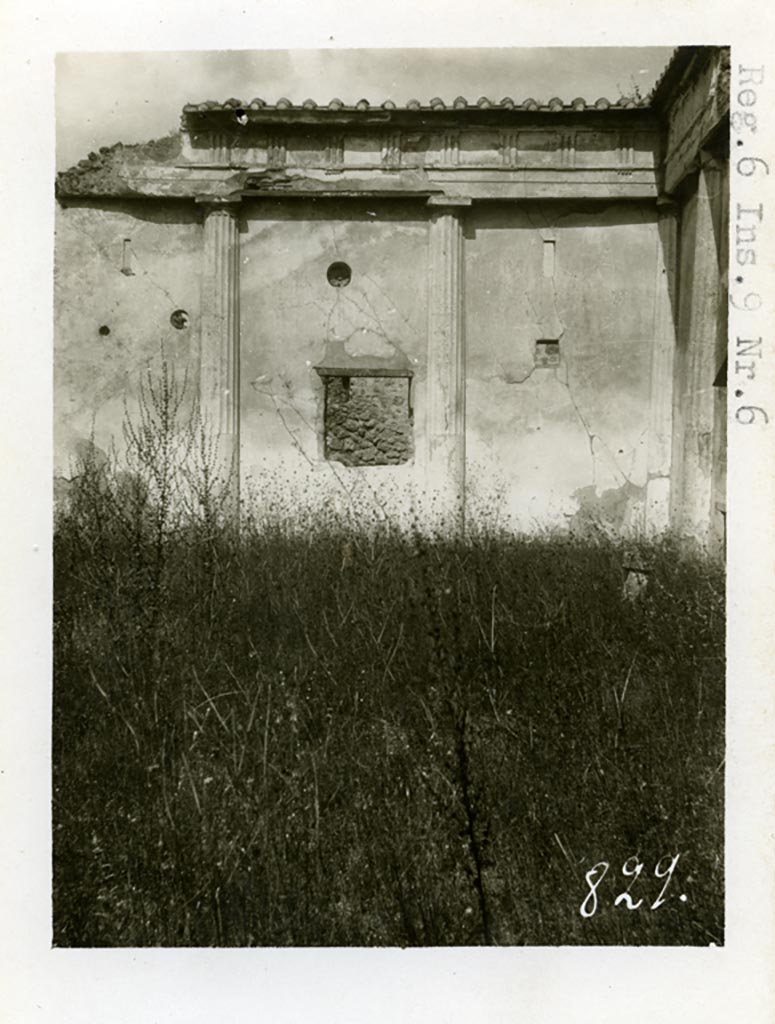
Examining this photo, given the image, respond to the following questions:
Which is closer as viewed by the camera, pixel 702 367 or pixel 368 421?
pixel 702 367

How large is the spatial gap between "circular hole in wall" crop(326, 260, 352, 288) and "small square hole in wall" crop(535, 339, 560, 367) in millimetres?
1509

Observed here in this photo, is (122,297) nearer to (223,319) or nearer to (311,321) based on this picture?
(223,319)

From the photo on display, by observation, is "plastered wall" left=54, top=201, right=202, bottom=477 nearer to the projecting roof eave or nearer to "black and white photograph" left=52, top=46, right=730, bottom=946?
"black and white photograph" left=52, top=46, right=730, bottom=946

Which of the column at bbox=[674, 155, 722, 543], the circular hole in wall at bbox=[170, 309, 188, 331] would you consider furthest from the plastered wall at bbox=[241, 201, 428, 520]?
the column at bbox=[674, 155, 722, 543]

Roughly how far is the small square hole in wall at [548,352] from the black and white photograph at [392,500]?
0.10 ft

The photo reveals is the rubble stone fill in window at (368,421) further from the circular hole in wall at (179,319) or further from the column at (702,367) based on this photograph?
the column at (702,367)

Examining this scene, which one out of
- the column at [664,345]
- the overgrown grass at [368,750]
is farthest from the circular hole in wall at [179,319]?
the column at [664,345]

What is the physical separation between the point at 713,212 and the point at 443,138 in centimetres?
220

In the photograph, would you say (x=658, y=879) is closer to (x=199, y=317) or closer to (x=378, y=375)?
(x=378, y=375)

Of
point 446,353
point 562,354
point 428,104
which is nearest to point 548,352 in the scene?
point 562,354

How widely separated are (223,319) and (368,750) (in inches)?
145

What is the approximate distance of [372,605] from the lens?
3.84 m

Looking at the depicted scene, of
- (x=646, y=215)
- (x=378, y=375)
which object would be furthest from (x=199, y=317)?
(x=646, y=215)

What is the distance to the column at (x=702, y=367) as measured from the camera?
4383 mm
